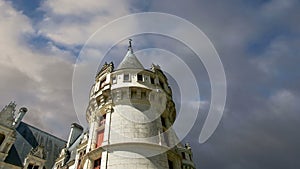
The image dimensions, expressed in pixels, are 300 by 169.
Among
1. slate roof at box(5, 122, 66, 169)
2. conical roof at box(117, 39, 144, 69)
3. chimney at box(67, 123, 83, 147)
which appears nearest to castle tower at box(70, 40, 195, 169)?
conical roof at box(117, 39, 144, 69)

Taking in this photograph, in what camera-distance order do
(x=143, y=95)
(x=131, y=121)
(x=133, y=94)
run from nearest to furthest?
(x=131, y=121) < (x=133, y=94) < (x=143, y=95)

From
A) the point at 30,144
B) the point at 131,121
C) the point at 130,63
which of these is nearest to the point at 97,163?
the point at 131,121

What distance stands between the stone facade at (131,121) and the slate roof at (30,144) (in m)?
9.65

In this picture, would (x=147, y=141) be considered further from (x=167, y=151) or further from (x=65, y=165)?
(x=65, y=165)

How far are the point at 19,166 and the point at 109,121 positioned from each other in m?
17.0

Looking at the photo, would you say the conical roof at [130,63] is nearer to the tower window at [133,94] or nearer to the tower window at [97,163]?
the tower window at [133,94]

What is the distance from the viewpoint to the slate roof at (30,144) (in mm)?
33322

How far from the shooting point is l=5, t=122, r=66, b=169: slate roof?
33.3 m

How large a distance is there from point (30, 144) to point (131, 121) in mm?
23449

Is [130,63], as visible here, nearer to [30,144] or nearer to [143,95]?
[143,95]

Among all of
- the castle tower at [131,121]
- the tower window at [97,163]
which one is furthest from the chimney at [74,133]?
the tower window at [97,163]

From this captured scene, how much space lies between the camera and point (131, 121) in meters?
22.0

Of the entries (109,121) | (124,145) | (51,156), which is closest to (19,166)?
(51,156)

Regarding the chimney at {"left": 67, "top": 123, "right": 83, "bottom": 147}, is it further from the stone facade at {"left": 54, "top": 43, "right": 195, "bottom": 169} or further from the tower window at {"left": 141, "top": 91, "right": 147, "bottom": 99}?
the tower window at {"left": 141, "top": 91, "right": 147, "bottom": 99}
